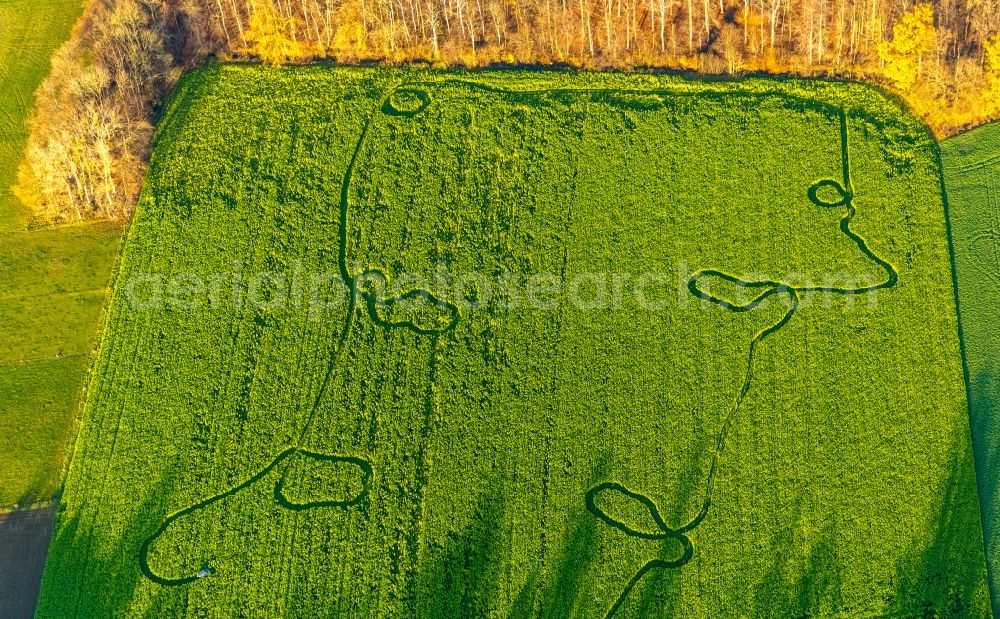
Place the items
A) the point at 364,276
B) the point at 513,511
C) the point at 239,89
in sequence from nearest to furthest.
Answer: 1. the point at 513,511
2. the point at 364,276
3. the point at 239,89

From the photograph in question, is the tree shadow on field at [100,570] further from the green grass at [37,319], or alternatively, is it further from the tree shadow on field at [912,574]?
the tree shadow on field at [912,574]

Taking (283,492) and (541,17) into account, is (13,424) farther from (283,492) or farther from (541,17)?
(541,17)

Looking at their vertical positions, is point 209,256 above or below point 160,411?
above

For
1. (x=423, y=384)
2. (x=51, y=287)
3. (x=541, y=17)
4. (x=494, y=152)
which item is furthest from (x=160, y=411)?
(x=541, y=17)

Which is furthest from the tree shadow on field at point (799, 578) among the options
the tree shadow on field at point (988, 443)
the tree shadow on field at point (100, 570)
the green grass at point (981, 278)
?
the tree shadow on field at point (100, 570)

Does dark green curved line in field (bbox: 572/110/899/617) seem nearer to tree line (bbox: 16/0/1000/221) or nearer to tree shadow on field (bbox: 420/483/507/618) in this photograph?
tree shadow on field (bbox: 420/483/507/618)

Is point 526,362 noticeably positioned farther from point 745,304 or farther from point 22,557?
point 22,557
